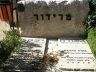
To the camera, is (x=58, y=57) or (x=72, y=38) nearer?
(x=58, y=57)

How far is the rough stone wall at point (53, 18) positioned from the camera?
645cm

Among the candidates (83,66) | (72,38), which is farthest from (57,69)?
(72,38)

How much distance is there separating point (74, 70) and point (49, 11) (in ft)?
9.49

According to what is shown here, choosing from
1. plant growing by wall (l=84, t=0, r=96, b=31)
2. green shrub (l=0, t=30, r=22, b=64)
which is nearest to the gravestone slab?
plant growing by wall (l=84, t=0, r=96, b=31)

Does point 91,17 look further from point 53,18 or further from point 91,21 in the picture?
point 53,18

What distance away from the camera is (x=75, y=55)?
215 inches

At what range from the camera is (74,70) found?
4746 millimetres

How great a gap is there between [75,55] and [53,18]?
6.72ft

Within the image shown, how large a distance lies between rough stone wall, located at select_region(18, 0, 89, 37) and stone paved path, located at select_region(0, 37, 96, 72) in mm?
345

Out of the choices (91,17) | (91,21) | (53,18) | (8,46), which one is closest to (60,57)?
(8,46)

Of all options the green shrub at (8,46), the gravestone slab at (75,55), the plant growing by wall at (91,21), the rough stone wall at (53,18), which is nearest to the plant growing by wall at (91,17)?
the plant growing by wall at (91,21)

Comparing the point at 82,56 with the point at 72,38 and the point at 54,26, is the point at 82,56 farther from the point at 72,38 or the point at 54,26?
the point at 54,26

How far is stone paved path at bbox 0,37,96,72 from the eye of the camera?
4.78m

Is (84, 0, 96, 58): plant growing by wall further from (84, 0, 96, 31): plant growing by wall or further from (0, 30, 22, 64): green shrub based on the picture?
(0, 30, 22, 64): green shrub
